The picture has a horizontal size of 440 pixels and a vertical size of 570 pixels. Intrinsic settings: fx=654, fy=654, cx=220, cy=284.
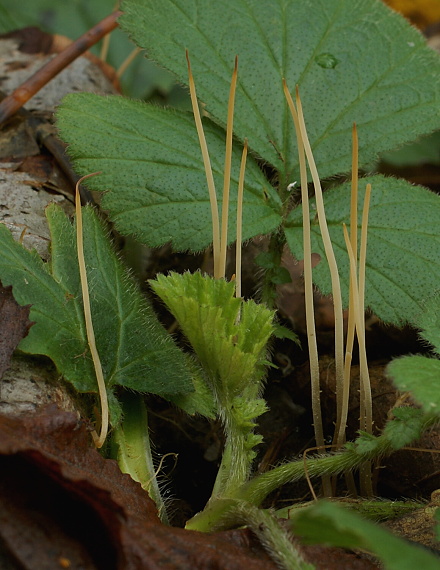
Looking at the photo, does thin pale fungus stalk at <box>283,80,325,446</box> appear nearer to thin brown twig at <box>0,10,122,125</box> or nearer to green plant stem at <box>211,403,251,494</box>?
green plant stem at <box>211,403,251,494</box>

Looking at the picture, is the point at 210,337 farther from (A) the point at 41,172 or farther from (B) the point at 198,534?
(A) the point at 41,172

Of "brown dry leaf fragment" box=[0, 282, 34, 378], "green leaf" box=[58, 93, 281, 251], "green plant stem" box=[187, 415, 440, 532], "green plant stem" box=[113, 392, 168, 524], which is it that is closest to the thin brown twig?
"green leaf" box=[58, 93, 281, 251]

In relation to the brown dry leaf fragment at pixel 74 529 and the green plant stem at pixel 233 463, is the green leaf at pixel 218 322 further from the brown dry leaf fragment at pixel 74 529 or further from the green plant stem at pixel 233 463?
the brown dry leaf fragment at pixel 74 529

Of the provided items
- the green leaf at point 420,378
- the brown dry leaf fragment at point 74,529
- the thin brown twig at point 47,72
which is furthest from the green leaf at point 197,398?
the thin brown twig at point 47,72

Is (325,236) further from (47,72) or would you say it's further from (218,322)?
(47,72)

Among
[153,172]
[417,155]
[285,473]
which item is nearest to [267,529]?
[285,473]

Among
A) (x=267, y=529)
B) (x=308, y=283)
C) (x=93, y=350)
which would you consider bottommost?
(x=267, y=529)
